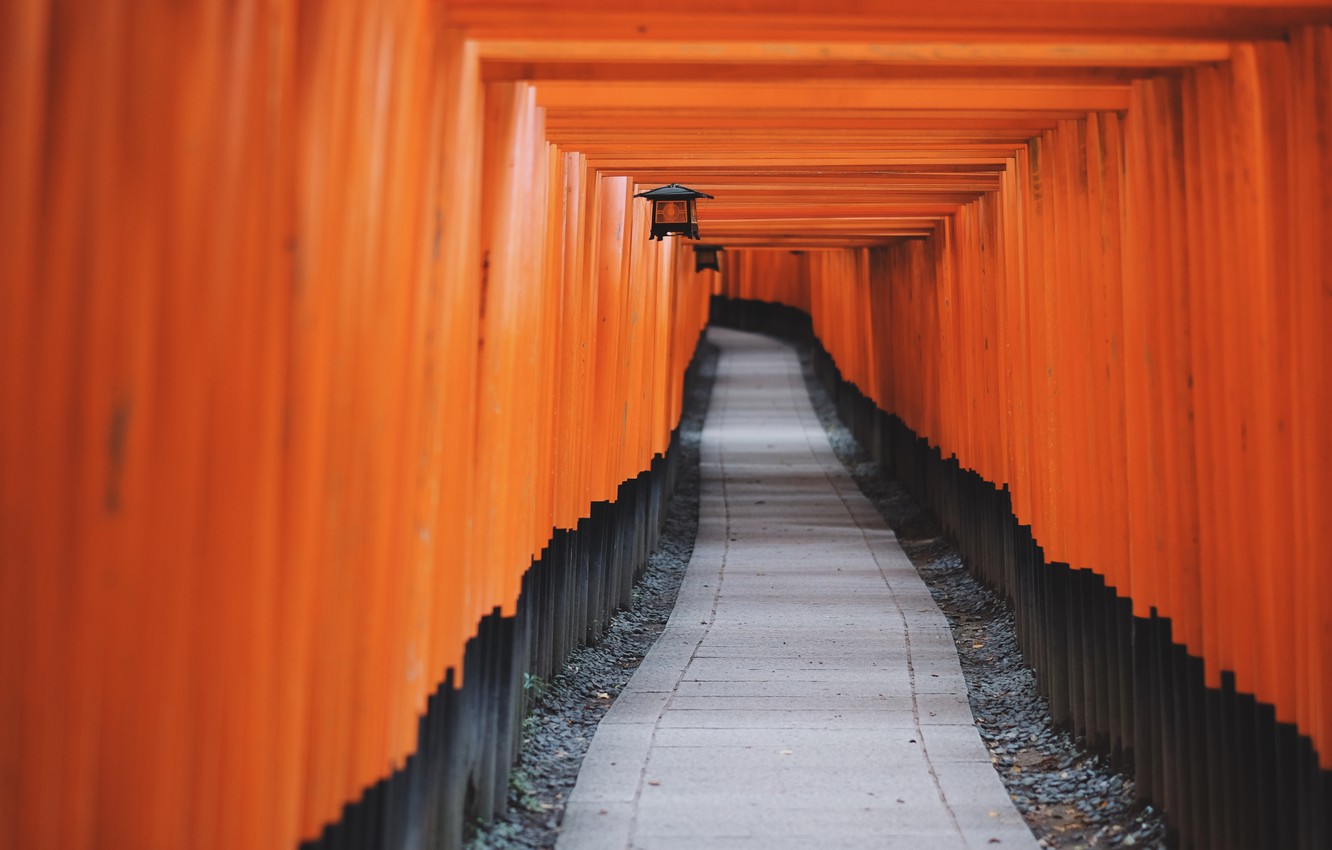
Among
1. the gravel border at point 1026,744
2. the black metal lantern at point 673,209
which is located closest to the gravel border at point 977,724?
the gravel border at point 1026,744

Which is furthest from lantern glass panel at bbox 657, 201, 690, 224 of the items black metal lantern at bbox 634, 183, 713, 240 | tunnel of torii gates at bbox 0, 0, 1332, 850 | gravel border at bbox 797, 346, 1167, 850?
gravel border at bbox 797, 346, 1167, 850

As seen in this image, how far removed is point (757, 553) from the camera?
13.5m

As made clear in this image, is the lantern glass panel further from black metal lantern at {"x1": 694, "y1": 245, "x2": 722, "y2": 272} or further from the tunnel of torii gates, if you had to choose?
black metal lantern at {"x1": 694, "y1": 245, "x2": 722, "y2": 272}

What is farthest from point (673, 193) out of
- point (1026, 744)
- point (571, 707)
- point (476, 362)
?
point (1026, 744)

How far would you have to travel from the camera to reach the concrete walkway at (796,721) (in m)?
5.88

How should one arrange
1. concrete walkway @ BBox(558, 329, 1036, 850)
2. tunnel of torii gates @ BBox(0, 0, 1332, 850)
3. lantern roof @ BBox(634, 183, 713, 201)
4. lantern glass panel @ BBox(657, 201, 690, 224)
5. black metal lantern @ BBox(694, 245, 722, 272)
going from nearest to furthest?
1. tunnel of torii gates @ BBox(0, 0, 1332, 850)
2. concrete walkway @ BBox(558, 329, 1036, 850)
3. lantern roof @ BBox(634, 183, 713, 201)
4. lantern glass panel @ BBox(657, 201, 690, 224)
5. black metal lantern @ BBox(694, 245, 722, 272)

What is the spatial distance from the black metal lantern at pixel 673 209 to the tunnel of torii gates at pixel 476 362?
226 mm

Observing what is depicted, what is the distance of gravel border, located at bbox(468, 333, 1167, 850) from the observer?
5.94 m

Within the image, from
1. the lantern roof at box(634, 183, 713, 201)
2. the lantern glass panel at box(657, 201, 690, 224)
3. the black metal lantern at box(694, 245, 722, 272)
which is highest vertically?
the black metal lantern at box(694, 245, 722, 272)

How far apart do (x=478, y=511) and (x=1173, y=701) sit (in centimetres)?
291

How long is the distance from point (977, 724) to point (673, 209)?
377cm

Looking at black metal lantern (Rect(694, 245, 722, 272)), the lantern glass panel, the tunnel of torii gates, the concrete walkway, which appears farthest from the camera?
black metal lantern (Rect(694, 245, 722, 272))

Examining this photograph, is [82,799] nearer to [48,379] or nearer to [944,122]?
[48,379]

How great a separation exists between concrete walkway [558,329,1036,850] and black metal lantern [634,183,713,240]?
2.91m
